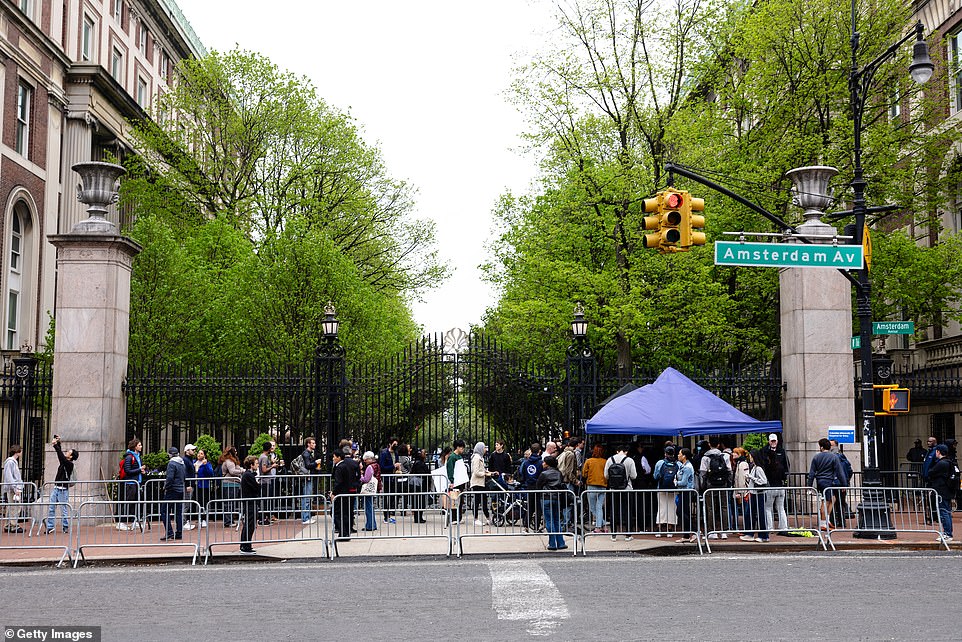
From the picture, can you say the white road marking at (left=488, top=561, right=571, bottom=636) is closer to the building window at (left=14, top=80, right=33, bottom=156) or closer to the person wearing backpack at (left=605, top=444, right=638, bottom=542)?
the person wearing backpack at (left=605, top=444, right=638, bottom=542)

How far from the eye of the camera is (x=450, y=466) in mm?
19688

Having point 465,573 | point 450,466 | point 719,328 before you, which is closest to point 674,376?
point 450,466

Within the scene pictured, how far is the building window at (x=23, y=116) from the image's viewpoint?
115 ft

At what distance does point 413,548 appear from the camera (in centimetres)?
1606

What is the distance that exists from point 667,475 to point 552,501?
213 cm

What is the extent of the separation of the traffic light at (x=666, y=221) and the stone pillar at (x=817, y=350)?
5.76 m

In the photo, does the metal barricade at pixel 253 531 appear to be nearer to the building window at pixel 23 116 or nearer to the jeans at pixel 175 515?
the jeans at pixel 175 515

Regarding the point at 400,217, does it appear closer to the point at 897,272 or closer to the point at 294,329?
the point at 294,329

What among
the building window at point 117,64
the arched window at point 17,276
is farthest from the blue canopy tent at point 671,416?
the building window at point 117,64

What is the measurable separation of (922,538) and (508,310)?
56.9 feet

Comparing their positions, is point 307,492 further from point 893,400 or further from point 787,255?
point 893,400

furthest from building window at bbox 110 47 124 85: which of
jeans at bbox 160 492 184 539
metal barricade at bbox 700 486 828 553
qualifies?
metal barricade at bbox 700 486 828 553

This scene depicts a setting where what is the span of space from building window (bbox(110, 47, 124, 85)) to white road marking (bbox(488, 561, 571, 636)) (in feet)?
126

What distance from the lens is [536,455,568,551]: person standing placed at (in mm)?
15406
